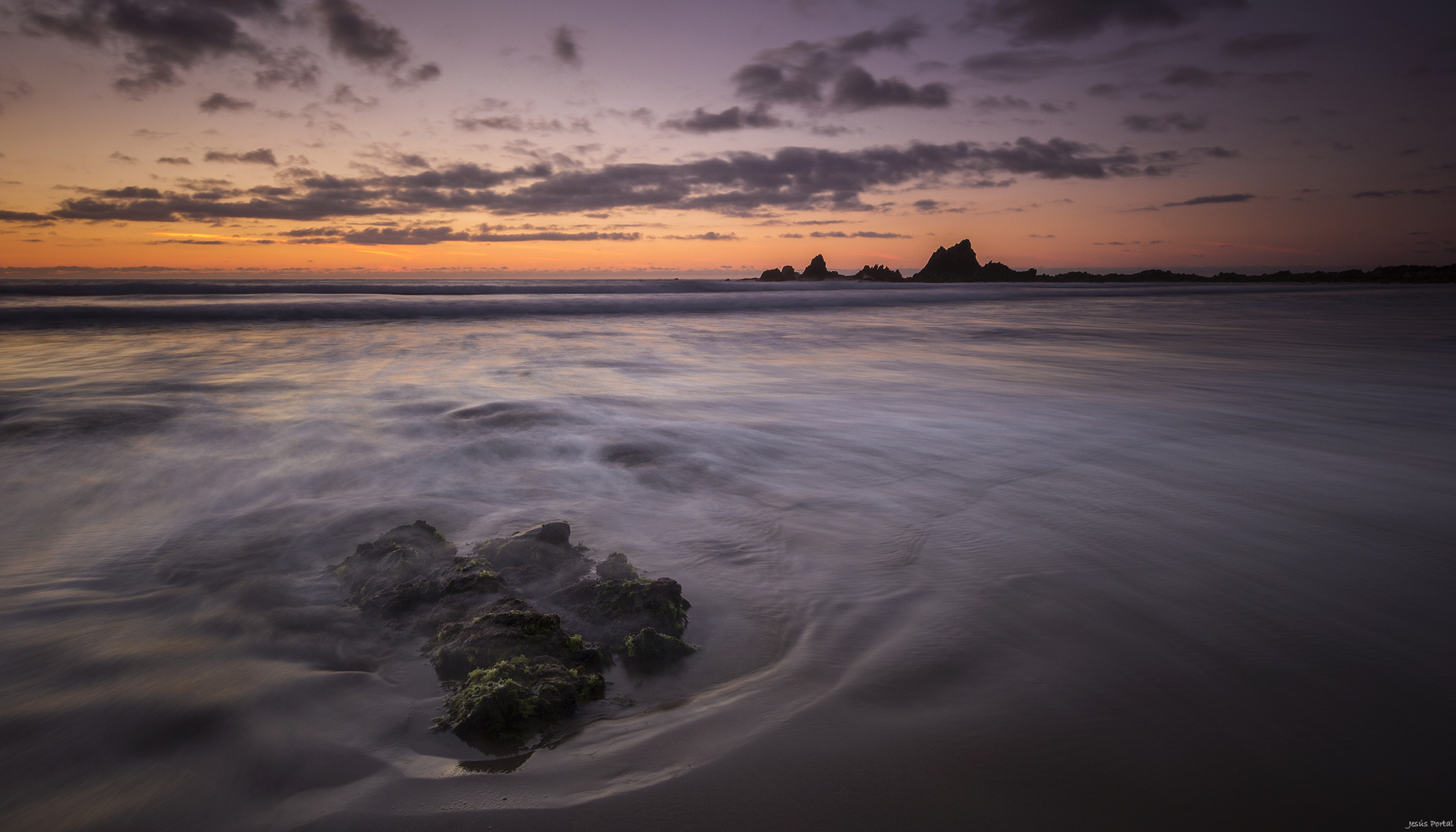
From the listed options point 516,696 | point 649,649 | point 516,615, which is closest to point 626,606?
point 649,649

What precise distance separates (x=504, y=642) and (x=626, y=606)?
1.54 ft

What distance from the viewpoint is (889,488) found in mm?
4047

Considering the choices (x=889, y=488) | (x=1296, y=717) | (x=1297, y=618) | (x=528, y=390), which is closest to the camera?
(x=1296, y=717)

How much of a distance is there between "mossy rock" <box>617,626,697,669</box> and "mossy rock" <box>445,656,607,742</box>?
18 cm

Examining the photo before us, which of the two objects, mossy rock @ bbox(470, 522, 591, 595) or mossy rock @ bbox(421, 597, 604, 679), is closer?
mossy rock @ bbox(421, 597, 604, 679)

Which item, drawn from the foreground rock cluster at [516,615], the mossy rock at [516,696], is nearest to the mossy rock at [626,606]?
the foreground rock cluster at [516,615]

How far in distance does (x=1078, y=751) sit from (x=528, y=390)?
6.76 meters

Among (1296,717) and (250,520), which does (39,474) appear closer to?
(250,520)

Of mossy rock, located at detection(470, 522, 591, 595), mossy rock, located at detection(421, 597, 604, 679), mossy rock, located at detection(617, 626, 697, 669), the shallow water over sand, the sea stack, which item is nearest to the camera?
the shallow water over sand

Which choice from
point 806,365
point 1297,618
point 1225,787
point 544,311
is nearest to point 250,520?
point 1225,787

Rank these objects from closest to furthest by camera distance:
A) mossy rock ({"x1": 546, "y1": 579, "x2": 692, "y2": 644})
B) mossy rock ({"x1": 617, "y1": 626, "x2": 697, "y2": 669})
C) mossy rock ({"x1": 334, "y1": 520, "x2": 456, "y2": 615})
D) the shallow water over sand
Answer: the shallow water over sand → mossy rock ({"x1": 617, "y1": 626, "x2": 697, "y2": 669}) → mossy rock ({"x1": 546, "y1": 579, "x2": 692, "y2": 644}) → mossy rock ({"x1": 334, "y1": 520, "x2": 456, "y2": 615})

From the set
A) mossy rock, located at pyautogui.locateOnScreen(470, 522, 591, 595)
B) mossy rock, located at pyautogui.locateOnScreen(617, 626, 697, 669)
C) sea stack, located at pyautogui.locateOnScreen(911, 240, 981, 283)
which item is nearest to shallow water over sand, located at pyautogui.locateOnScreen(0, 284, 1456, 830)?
mossy rock, located at pyautogui.locateOnScreen(617, 626, 697, 669)

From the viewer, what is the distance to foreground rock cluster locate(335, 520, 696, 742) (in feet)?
5.95

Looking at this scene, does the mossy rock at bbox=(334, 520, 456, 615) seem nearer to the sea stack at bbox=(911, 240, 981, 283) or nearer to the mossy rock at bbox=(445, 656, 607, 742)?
the mossy rock at bbox=(445, 656, 607, 742)
